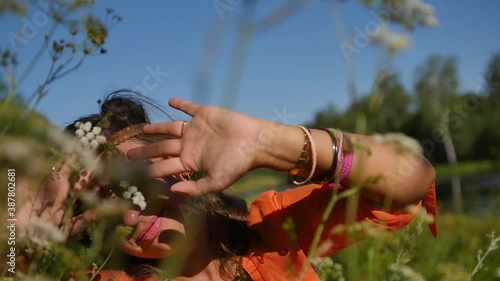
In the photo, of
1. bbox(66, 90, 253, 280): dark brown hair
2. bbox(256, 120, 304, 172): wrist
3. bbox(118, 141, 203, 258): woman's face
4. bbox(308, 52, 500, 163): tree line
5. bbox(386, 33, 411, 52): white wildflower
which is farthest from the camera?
bbox(308, 52, 500, 163): tree line

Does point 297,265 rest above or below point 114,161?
below

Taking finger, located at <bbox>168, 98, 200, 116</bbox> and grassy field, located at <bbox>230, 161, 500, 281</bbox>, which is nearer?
grassy field, located at <bbox>230, 161, 500, 281</bbox>

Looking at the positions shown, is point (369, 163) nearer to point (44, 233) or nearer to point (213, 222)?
point (213, 222)

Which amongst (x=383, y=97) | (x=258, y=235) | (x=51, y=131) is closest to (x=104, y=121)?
(x=51, y=131)

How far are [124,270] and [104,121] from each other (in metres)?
0.73

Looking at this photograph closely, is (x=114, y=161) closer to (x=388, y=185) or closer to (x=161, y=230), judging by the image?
(x=161, y=230)

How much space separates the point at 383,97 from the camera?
90 centimetres

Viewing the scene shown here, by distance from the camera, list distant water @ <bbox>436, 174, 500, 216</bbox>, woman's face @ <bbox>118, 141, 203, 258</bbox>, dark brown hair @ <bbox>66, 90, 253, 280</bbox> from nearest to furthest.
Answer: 1. woman's face @ <bbox>118, 141, 203, 258</bbox>
2. dark brown hair @ <bbox>66, 90, 253, 280</bbox>
3. distant water @ <bbox>436, 174, 500, 216</bbox>

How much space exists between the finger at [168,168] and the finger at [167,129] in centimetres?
8

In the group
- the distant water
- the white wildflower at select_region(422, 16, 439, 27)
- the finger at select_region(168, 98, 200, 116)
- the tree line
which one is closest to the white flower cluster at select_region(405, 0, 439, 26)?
the white wildflower at select_region(422, 16, 439, 27)

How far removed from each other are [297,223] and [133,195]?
64 cm

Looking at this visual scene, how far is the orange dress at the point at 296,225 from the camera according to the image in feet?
5.24

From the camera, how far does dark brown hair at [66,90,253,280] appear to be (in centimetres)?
170

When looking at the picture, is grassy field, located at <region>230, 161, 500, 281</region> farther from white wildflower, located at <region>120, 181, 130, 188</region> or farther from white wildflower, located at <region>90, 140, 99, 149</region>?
white wildflower, located at <region>90, 140, 99, 149</region>
